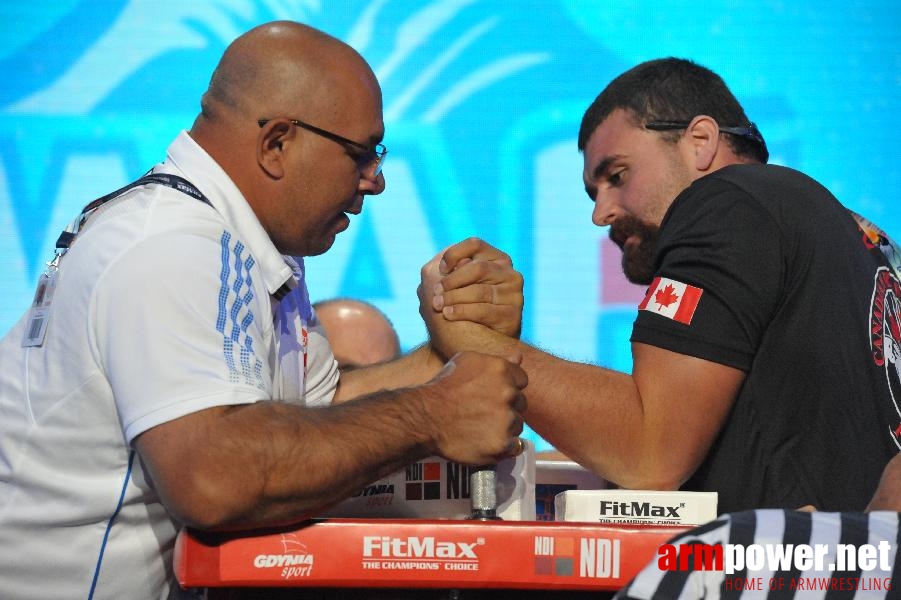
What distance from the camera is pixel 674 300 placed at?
1923 mm

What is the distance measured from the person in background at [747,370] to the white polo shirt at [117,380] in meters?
0.70

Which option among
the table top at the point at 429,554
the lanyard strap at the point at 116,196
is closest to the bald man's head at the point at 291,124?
the lanyard strap at the point at 116,196

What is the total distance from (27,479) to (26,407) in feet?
0.39

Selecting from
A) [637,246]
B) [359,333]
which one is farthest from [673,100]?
[359,333]

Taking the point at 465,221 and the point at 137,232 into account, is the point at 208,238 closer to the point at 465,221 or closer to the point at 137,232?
the point at 137,232

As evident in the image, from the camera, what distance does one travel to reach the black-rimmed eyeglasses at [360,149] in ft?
6.44

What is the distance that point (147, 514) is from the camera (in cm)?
164

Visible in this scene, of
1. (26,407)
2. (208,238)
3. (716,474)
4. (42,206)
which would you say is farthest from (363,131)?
(42,206)

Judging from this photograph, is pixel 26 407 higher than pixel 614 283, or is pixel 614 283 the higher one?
pixel 614 283

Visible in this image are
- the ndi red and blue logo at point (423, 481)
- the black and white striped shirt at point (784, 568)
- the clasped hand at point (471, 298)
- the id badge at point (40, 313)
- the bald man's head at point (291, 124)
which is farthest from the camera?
the clasped hand at point (471, 298)

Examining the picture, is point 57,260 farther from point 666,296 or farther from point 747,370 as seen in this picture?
point 747,370

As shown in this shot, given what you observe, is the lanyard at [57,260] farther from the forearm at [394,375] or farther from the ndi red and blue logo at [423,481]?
the forearm at [394,375]

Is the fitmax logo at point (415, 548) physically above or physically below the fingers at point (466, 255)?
below

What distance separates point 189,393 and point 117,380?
0.13m
